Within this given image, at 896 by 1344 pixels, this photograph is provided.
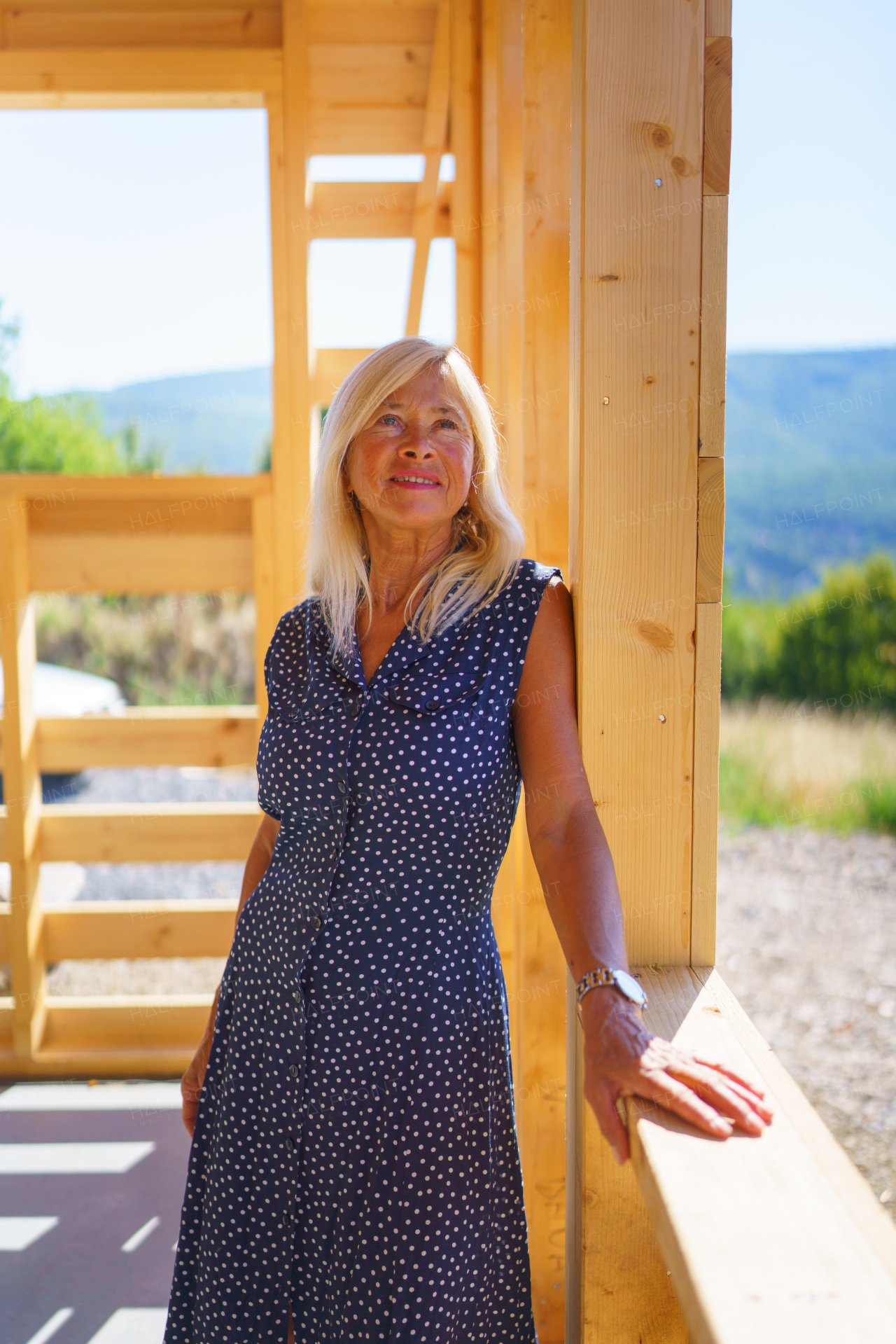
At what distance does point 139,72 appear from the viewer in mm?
2600

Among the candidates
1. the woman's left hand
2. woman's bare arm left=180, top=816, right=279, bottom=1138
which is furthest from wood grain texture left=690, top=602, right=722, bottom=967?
woman's bare arm left=180, top=816, right=279, bottom=1138

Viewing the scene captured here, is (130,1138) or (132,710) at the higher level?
(132,710)

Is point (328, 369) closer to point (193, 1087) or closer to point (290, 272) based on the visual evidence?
point (290, 272)

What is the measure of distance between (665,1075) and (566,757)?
386mm

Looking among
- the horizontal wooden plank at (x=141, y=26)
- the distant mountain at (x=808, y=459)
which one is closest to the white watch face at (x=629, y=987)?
the horizontal wooden plank at (x=141, y=26)

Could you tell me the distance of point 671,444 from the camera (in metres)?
1.14

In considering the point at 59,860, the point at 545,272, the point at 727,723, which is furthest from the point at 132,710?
the point at 727,723

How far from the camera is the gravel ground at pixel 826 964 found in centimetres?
332

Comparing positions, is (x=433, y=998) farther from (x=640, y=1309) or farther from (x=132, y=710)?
(x=132, y=710)

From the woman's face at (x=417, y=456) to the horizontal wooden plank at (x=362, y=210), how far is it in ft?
5.04

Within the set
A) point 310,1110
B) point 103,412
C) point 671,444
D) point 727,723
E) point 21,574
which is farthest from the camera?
point 727,723

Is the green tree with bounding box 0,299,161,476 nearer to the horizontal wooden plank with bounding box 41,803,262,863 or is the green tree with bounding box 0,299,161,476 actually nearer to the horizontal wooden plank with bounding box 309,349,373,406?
the horizontal wooden plank with bounding box 309,349,373,406

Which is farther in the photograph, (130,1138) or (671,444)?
(130,1138)

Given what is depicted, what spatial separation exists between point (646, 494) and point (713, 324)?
0.20 m
